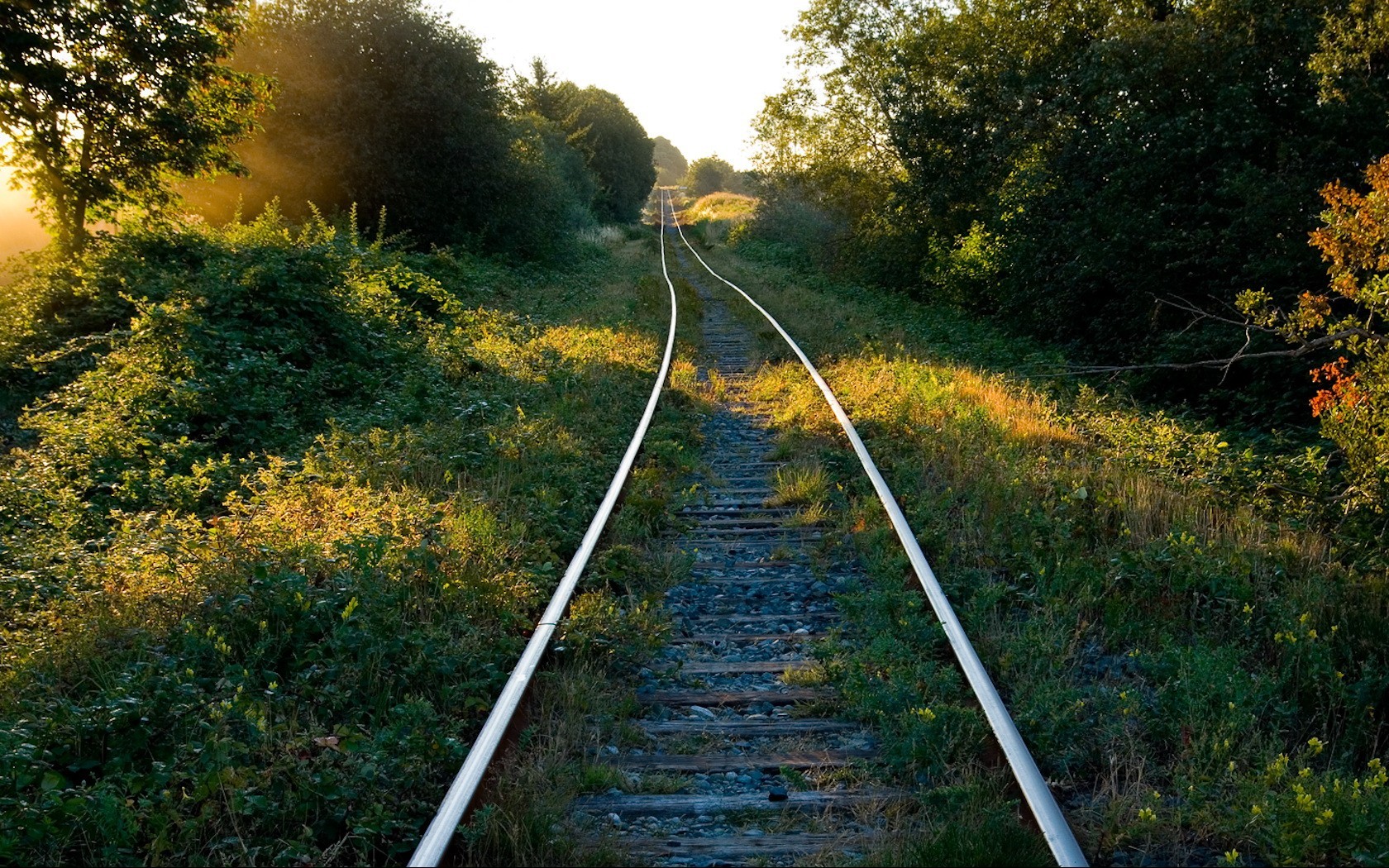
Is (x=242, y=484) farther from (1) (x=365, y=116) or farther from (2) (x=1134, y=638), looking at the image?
(1) (x=365, y=116)

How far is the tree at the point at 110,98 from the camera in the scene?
10539mm

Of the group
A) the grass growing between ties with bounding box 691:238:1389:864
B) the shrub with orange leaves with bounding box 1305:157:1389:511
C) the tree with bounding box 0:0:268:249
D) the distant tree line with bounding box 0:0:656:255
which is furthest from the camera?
the distant tree line with bounding box 0:0:656:255

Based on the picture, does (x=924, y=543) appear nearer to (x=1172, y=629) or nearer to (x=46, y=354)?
(x=1172, y=629)

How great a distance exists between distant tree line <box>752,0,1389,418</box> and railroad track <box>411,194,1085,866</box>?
26.2ft

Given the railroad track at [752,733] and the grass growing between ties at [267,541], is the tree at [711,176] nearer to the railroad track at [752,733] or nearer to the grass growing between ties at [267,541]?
the grass growing between ties at [267,541]

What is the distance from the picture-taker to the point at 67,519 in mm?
5941

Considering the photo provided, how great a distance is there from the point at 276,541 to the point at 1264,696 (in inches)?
197

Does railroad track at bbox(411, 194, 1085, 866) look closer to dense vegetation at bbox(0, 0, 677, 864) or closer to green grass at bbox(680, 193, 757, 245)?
dense vegetation at bbox(0, 0, 677, 864)

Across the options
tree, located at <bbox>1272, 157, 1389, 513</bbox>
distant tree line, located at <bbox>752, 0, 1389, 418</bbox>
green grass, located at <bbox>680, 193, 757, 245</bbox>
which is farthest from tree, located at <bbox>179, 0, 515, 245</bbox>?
green grass, located at <bbox>680, 193, 757, 245</bbox>

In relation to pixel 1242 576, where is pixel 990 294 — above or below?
above

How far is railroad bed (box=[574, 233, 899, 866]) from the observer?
10.3ft

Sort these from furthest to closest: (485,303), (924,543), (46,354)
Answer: (485,303) → (46,354) → (924,543)

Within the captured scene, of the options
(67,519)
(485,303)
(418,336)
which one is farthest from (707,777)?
(485,303)

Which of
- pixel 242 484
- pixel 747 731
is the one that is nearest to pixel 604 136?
pixel 242 484
